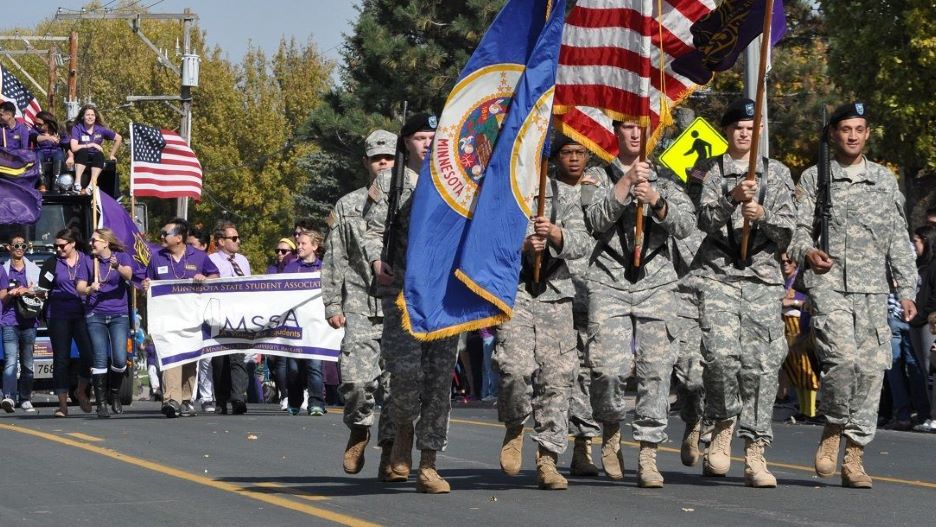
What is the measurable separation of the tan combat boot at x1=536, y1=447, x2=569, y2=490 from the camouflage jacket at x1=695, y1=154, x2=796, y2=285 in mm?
1492

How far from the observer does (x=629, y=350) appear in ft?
34.2

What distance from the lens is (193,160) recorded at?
30.0 metres

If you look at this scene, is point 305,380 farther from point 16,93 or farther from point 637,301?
point 16,93

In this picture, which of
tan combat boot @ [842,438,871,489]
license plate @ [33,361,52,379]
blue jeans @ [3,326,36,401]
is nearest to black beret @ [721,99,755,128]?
tan combat boot @ [842,438,871,489]

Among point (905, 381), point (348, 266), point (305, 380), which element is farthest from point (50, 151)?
point (348, 266)

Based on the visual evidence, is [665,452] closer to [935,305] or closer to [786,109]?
[935,305]

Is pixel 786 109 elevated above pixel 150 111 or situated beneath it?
situated beneath

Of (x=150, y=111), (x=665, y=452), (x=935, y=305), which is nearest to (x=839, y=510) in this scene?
(x=665, y=452)

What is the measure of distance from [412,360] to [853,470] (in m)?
2.67

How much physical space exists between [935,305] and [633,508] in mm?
8076

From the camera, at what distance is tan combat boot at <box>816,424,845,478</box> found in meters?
10.6

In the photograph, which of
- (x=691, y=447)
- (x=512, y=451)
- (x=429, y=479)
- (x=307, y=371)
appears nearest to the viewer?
(x=429, y=479)

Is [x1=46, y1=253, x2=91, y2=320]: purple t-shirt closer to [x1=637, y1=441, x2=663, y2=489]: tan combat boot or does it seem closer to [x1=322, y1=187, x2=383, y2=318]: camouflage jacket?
[x1=322, y1=187, x2=383, y2=318]: camouflage jacket

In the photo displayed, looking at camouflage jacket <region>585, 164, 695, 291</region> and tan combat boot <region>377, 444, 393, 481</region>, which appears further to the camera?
tan combat boot <region>377, 444, 393, 481</region>
